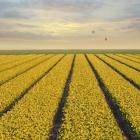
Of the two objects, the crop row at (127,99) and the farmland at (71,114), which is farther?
the crop row at (127,99)

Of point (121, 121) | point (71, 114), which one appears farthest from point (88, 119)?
point (121, 121)

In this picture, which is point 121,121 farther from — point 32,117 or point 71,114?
point 32,117

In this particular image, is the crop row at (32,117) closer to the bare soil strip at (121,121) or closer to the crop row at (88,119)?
the crop row at (88,119)

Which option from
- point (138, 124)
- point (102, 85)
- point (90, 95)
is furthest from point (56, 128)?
point (102, 85)

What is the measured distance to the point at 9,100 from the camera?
56.4 feet

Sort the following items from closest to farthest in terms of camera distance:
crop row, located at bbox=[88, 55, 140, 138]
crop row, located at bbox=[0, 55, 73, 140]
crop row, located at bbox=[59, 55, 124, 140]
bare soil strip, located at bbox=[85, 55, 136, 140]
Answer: crop row, located at bbox=[59, 55, 124, 140], crop row, located at bbox=[0, 55, 73, 140], bare soil strip, located at bbox=[85, 55, 136, 140], crop row, located at bbox=[88, 55, 140, 138]

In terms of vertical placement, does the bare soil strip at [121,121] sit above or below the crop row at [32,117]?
below

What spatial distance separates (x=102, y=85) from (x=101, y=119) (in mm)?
10718

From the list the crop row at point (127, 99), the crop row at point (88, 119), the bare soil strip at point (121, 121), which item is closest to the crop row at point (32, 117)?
the crop row at point (88, 119)

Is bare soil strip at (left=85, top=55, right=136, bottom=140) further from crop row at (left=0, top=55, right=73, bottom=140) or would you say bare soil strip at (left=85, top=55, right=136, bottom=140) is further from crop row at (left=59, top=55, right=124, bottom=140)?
crop row at (left=0, top=55, right=73, bottom=140)

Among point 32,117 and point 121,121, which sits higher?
point 32,117

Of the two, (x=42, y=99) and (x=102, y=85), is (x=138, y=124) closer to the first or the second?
(x=42, y=99)

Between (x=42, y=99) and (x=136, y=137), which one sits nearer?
(x=136, y=137)

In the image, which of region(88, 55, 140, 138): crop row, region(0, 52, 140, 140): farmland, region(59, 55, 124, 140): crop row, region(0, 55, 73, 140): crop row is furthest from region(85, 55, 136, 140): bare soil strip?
region(0, 55, 73, 140): crop row
